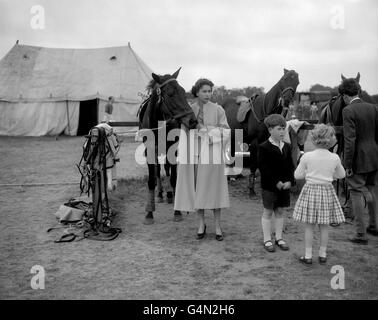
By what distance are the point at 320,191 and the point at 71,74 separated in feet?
65.2

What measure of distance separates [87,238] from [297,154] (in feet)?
13.8

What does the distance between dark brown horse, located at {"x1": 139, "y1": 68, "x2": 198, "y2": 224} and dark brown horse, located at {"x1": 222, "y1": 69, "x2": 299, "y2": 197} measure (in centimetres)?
164

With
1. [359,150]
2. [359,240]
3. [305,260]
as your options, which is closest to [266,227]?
[305,260]

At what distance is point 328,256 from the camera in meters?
4.11

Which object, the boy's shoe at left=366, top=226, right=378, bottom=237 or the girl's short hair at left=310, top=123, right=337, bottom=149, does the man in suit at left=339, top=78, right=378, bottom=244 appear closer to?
the boy's shoe at left=366, top=226, right=378, bottom=237

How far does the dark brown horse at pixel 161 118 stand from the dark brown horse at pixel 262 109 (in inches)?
64.7

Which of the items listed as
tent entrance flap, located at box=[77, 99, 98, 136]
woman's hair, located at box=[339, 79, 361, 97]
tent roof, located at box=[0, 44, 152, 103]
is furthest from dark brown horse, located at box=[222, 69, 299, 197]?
tent entrance flap, located at box=[77, 99, 98, 136]

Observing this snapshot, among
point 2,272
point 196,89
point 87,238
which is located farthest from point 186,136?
point 2,272

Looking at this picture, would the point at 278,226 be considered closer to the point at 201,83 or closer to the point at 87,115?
the point at 201,83

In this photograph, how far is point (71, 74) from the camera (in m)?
21.0

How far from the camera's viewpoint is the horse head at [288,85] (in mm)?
6355

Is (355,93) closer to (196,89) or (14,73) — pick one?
(196,89)

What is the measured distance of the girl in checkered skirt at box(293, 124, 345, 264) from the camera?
3.81 metres

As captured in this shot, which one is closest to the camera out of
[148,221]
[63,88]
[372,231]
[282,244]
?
[282,244]
